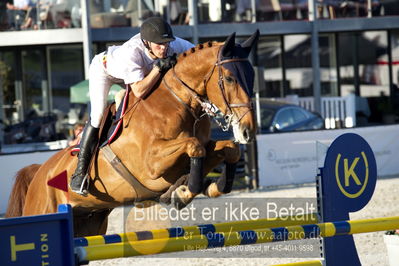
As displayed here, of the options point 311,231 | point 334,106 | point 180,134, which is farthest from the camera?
point 334,106

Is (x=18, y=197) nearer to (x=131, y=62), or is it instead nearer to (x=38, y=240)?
(x=131, y=62)

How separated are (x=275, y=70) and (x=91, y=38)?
6318 millimetres

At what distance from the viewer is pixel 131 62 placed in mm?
5980

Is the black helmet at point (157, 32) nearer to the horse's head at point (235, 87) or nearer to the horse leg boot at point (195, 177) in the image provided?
the horse's head at point (235, 87)

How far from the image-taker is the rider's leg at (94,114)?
20.7 ft

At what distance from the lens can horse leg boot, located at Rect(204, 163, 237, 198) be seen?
561 cm

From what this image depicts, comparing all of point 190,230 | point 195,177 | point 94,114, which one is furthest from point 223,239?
point 94,114

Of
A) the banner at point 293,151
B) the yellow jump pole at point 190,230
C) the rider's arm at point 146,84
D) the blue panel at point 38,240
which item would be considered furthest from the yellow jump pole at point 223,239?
the banner at point 293,151

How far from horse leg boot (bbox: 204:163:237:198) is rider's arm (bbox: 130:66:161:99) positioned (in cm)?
87

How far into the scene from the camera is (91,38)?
19156mm

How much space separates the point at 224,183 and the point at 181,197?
0.31 metres

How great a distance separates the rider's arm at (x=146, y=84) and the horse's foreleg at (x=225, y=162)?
0.69 metres

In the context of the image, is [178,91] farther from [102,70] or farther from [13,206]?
[13,206]

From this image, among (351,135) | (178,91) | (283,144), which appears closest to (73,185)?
(178,91)
